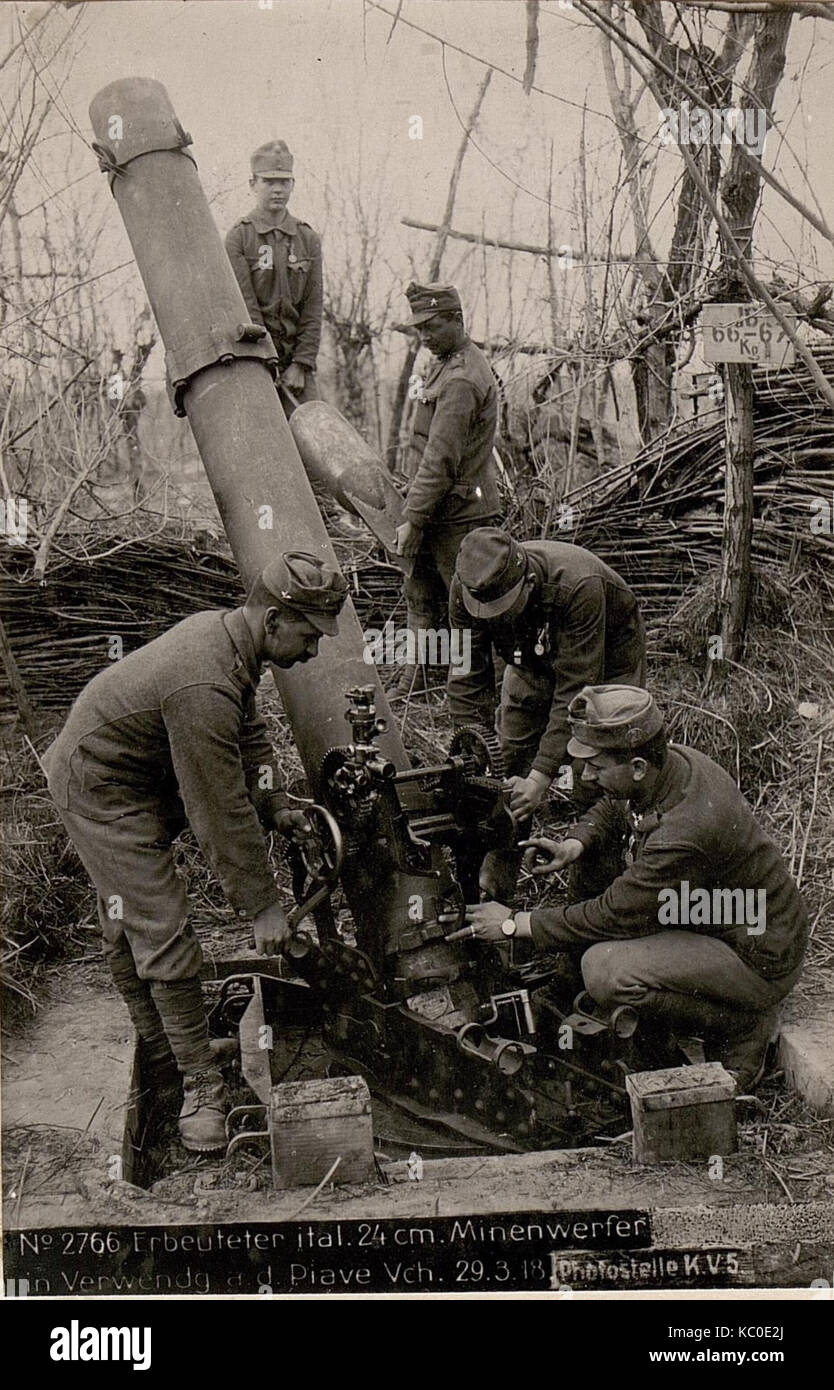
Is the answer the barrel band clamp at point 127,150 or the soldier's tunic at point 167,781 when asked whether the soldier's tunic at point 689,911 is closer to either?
the soldier's tunic at point 167,781

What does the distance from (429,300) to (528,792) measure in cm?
203

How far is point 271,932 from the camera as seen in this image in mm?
3977

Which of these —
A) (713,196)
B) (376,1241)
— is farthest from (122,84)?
(376,1241)

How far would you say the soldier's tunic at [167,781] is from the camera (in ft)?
12.8

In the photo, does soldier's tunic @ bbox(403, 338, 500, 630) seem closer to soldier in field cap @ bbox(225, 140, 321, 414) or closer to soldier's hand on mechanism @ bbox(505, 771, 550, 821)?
soldier in field cap @ bbox(225, 140, 321, 414)

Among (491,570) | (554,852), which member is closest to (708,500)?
(491,570)

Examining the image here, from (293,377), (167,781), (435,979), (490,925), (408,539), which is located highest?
(293,377)

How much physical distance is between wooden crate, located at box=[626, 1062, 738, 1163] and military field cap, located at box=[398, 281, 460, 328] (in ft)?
10.1

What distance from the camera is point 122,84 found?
4426mm

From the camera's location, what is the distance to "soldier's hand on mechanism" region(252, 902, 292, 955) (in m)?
3.97

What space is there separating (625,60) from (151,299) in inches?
74.8

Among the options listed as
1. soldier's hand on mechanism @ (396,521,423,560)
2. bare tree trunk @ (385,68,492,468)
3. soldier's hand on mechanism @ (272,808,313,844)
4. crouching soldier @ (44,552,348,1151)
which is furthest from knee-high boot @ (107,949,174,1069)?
bare tree trunk @ (385,68,492,468)

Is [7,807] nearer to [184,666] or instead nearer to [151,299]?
[184,666]

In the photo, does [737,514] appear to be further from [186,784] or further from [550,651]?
[186,784]
